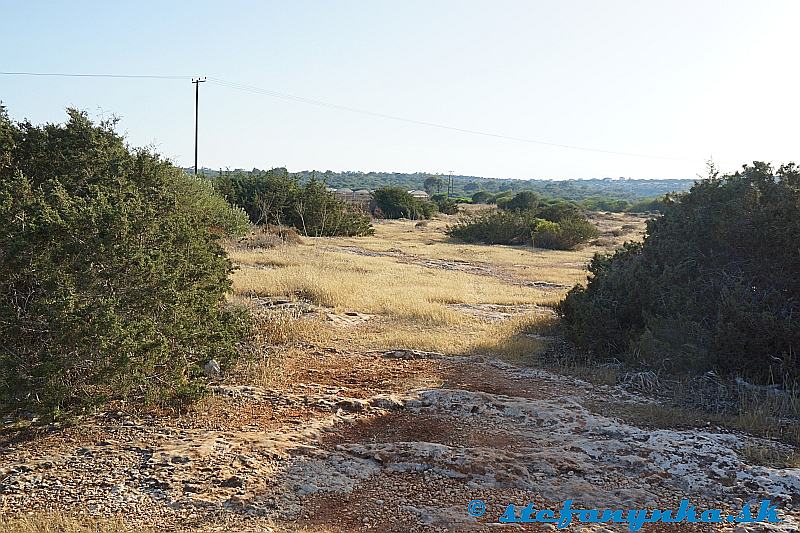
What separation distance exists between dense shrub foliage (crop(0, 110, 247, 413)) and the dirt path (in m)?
0.48

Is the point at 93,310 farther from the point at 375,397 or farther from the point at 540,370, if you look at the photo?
the point at 540,370

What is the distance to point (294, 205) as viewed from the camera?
33000mm

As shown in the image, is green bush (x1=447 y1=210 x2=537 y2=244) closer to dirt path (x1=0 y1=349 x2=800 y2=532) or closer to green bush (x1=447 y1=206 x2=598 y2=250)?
green bush (x1=447 y1=206 x2=598 y2=250)

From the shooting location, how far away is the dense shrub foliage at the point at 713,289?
7.79 m

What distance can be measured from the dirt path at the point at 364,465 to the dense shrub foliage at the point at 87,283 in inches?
18.8

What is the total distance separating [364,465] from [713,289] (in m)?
5.28

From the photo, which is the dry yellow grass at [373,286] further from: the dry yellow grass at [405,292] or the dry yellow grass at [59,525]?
the dry yellow grass at [59,525]

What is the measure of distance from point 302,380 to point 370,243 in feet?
70.3

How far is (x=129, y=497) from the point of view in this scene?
4.77m

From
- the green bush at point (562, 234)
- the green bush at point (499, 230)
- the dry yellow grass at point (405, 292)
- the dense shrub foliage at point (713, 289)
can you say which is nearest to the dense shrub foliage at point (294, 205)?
the green bush at point (499, 230)

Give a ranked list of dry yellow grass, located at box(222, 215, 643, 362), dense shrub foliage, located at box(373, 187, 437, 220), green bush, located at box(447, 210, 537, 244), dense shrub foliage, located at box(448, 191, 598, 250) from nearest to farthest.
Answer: dry yellow grass, located at box(222, 215, 643, 362)
dense shrub foliage, located at box(448, 191, 598, 250)
green bush, located at box(447, 210, 537, 244)
dense shrub foliage, located at box(373, 187, 437, 220)

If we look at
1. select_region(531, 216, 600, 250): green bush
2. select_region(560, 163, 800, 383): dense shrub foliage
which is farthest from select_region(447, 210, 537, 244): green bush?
select_region(560, 163, 800, 383): dense shrub foliage

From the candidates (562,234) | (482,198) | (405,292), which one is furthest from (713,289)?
(482,198)

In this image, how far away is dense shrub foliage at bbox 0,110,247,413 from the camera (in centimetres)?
555
